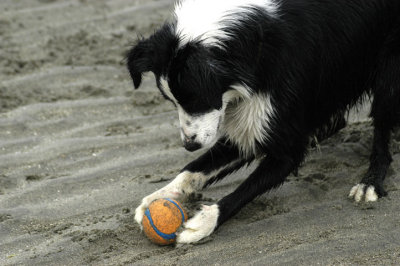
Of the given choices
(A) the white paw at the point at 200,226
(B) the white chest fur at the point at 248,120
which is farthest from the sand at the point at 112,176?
(B) the white chest fur at the point at 248,120

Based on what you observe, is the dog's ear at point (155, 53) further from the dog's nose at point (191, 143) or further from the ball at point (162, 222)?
the ball at point (162, 222)

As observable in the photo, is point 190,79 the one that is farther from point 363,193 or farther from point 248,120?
point 363,193

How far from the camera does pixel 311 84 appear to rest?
3.83 m

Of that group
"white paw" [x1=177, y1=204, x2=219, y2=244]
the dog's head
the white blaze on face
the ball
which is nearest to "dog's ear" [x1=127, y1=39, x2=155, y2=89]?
the dog's head

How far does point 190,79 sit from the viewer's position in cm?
334

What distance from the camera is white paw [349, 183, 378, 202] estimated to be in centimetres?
387

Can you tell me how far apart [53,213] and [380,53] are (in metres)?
2.36

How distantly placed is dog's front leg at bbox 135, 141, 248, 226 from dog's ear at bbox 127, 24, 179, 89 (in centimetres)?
71

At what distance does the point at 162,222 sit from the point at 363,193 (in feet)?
4.28

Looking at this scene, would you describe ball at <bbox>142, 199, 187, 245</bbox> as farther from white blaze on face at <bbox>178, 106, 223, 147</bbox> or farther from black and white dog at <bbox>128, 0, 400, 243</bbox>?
white blaze on face at <bbox>178, 106, 223, 147</bbox>

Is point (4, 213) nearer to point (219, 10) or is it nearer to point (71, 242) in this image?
point (71, 242)

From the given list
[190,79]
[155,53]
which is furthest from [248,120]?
[155,53]

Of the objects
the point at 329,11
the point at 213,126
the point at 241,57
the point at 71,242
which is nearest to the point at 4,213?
the point at 71,242

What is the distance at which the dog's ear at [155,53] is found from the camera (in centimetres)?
347
